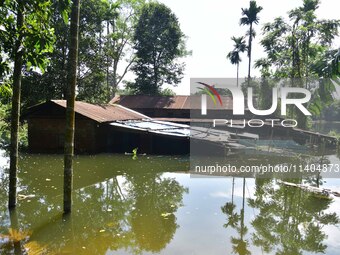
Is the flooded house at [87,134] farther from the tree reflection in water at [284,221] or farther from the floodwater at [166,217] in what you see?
the tree reflection in water at [284,221]

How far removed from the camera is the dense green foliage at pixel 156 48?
42.7 meters

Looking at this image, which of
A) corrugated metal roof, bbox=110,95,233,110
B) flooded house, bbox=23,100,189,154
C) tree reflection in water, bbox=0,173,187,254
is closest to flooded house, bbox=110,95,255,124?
corrugated metal roof, bbox=110,95,233,110

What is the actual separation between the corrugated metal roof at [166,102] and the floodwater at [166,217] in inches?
929

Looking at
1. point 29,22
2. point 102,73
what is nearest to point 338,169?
point 29,22

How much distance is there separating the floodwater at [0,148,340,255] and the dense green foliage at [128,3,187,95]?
3150cm

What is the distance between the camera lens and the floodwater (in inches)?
263

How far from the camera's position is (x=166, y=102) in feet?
126

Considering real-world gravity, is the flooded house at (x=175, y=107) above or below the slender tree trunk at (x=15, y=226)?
above

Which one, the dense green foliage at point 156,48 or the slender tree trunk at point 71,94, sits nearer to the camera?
the slender tree trunk at point 71,94

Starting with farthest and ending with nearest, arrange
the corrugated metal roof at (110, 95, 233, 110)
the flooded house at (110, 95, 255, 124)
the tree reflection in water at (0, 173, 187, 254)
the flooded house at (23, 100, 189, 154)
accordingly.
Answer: the corrugated metal roof at (110, 95, 233, 110)
the flooded house at (110, 95, 255, 124)
the flooded house at (23, 100, 189, 154)
the tree reflection in water at (0, 173, 187, 254)

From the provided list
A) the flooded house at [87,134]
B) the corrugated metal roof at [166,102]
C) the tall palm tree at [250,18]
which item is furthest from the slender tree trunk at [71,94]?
the tall palm tree at [250,18]

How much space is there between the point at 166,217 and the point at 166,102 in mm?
30270

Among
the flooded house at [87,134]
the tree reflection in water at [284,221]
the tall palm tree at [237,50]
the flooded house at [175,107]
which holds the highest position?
the tall palm tree at [237,50]

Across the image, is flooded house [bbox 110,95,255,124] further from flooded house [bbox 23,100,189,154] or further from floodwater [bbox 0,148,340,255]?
floodwater [bbox 0,148,340,255]
